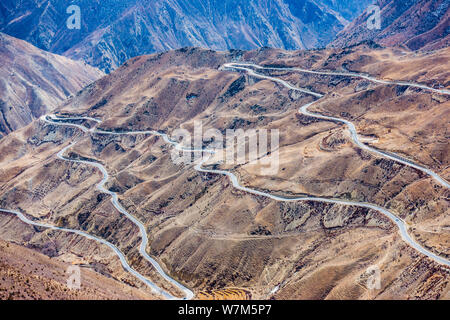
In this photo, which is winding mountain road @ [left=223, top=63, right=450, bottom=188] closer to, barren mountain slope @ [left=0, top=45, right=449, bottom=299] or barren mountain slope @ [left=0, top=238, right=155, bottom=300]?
barren mountain slope @ [left=0, top=45, right=449, bottom=299]

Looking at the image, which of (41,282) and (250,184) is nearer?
(41,282)

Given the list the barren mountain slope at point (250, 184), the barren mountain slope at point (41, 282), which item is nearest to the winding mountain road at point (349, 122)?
the barren mountain slope at point (250, 184)

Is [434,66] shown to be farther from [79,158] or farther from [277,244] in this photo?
[79,158]

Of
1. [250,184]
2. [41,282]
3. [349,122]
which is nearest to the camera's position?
[41,282]

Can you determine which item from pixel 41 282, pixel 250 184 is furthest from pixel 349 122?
pixel 41 282

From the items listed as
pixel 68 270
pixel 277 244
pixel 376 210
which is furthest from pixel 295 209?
pixel 68 270

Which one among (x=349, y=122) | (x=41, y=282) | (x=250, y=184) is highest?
(x=41, y=282)

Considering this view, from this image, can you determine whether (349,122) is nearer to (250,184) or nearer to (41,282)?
(250,184)

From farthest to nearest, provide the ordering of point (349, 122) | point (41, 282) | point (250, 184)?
1. point (349, 122)
2. point (250, 184)
3. point (41, 282)

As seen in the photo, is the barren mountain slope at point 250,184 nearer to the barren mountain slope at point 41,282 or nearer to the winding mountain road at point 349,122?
the winding mountain road at point 349,122
